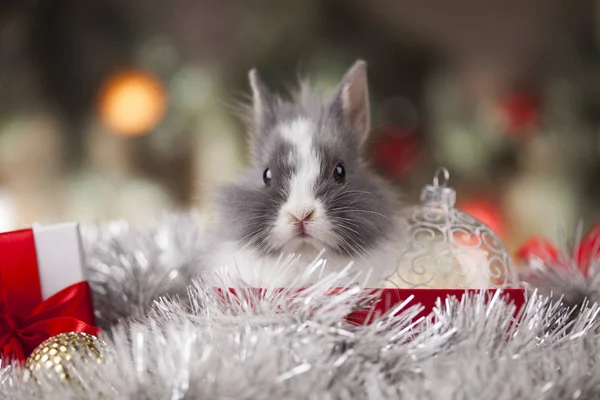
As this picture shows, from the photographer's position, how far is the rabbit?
69 cm

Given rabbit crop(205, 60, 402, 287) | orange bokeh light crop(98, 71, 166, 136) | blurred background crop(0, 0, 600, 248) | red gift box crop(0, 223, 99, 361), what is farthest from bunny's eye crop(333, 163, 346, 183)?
orange bokeh light crop(98, 71, 166, 136)

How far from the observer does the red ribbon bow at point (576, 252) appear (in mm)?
800

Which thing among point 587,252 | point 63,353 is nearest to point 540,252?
point 587,252

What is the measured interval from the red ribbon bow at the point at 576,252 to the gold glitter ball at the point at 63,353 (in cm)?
58

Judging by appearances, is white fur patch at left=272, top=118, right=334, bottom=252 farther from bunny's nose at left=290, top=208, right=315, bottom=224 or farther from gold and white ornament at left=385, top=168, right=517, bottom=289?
gold and white ornament at left=385, top=168, right=517, bottom=289

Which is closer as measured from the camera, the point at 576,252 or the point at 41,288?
the point at 41,288

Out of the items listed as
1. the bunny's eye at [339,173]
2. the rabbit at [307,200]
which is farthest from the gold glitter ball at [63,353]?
the bunny's eye at [339,173]

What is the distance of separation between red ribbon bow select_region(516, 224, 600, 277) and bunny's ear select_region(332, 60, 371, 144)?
0.31 m

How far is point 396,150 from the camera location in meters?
2.11

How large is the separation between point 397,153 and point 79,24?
3.83 ft

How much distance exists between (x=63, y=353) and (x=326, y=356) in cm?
26

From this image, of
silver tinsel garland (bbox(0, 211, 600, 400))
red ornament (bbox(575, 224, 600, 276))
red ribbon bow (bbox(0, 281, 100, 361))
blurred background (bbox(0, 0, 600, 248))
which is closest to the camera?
silver tinsel garland (bbox(0, 211, 600, 400))

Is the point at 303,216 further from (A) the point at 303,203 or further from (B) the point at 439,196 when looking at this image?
(B) the point at 439,196

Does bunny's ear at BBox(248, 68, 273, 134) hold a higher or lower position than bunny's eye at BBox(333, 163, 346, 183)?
higher
